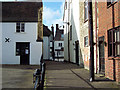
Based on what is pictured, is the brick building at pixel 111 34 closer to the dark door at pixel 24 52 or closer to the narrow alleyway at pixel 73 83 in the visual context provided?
the narrow alleyway at pixel 73 83

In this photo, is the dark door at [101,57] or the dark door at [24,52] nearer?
the dark door at [101,57]

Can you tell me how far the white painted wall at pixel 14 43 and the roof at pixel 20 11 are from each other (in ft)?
2.58

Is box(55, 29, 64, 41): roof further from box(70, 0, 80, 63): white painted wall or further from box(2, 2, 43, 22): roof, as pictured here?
box(70, 0, 80, 63): white painted wall

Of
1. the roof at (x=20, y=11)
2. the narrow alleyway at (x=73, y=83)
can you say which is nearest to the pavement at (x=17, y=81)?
the narrow alleyway at (x=73, y=83)

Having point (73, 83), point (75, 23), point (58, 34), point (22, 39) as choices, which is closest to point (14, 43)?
point (22, 39)

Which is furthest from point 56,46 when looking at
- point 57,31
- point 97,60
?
point 97,60

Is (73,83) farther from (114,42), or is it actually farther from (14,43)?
(14,43)

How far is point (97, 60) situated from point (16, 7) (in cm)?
1506

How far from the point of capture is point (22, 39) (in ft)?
68.3

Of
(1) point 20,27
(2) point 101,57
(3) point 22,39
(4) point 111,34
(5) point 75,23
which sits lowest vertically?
(2) point 101,57

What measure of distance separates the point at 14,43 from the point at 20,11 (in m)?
4.32

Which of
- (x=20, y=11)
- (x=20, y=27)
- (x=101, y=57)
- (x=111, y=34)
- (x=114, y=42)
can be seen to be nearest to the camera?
(x=114, y=42)

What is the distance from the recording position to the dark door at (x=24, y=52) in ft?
67.7

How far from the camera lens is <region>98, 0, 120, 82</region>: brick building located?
833 cm
